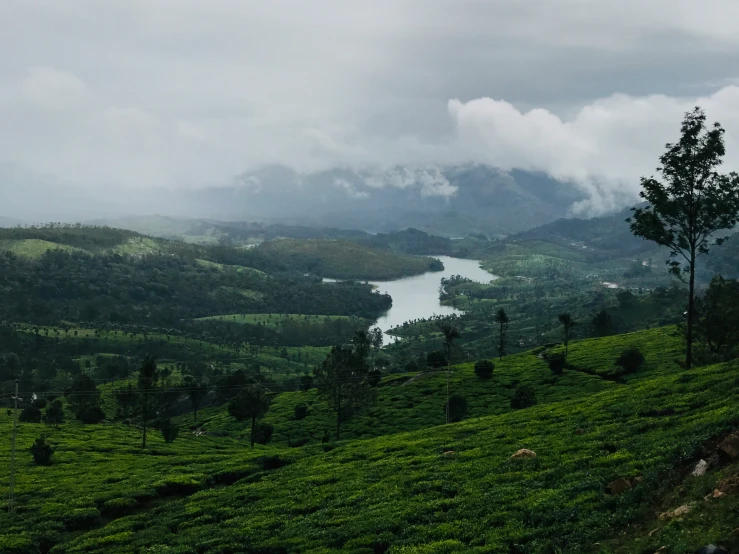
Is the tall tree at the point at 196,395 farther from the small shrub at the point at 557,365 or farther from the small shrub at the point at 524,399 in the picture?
the small shrub at the point at 524,399

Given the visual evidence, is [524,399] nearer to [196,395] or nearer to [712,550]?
[712,550]

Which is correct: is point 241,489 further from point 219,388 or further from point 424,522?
point 219,388

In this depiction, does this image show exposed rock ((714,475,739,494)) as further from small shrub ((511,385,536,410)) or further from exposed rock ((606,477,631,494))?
small shrub ((511,385,536,410))

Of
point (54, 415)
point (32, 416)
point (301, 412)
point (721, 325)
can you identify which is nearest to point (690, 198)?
point (721, 325)

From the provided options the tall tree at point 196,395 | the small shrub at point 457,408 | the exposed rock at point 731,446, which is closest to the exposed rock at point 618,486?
the exposed rock at point 731,446

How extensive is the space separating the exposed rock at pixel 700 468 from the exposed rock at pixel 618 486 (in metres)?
2.55

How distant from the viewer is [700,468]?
22266mm

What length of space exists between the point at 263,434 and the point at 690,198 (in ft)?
215

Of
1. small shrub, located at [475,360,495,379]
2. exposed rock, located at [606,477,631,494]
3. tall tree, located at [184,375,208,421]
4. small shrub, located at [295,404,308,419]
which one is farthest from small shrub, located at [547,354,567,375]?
tall tree, located at [184,375,208,421]

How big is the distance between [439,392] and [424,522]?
70397 mm

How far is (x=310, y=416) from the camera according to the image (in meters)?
99.9

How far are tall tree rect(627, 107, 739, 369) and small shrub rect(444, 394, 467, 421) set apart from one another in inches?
1190

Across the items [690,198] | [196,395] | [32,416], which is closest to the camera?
[690,198]

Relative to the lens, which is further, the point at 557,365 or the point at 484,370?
the point at 484,370
